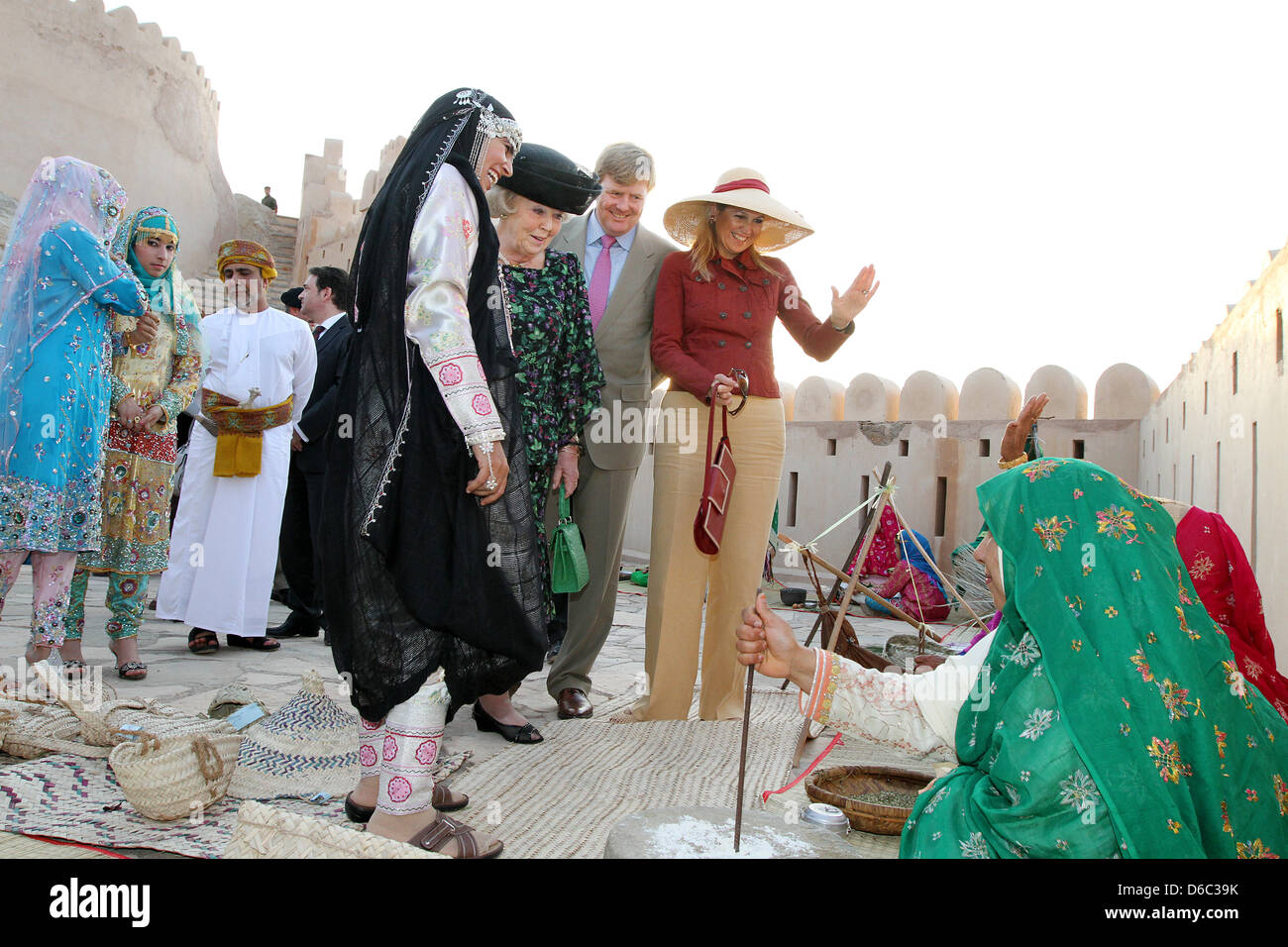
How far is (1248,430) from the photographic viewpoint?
4.14 metres

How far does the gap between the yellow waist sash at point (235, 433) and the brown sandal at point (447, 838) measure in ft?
9.83

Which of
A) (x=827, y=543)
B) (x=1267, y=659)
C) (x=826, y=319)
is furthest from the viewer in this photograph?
(x=827, y=543)

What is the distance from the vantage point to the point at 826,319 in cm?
367

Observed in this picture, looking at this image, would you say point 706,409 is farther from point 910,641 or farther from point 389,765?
point 910,641

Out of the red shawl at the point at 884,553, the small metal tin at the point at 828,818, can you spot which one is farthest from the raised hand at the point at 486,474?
the red shawl at the point at 884,553

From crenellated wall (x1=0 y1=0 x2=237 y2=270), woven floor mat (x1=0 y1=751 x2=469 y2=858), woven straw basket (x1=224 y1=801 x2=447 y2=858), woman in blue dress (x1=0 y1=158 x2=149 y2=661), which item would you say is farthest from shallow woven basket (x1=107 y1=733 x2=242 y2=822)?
crenellated wall (x1=0 y1=0 x2=237 y2=270)

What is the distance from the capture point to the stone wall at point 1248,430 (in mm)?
3518

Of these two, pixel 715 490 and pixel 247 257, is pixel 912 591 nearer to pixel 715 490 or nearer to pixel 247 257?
pixel 715 490

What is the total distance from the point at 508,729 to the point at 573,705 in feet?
1.36

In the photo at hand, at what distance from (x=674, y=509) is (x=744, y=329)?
0.73m

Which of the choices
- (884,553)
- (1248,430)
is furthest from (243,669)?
(884,553)
